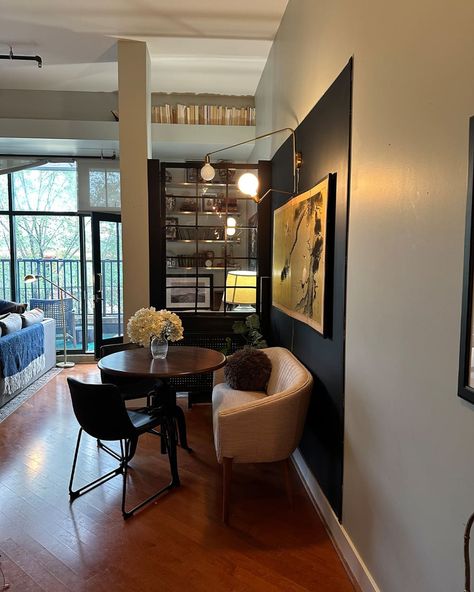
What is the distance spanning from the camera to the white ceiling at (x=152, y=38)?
332 cm

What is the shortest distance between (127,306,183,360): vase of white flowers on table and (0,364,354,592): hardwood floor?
857mm

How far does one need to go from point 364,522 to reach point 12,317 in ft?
13.8

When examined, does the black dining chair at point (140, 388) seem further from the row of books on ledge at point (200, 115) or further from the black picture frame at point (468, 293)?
the row of books on ledge at point (200, 115)

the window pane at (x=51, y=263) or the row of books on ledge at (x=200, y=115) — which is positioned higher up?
the row of books on ledge at (x=200, y=115)

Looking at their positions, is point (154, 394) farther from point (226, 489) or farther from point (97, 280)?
point (97, 280)

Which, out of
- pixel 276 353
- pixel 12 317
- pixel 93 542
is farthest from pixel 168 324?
pixel 12 317

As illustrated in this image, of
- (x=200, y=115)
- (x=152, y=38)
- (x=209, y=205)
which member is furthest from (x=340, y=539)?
(x=200, y=115)

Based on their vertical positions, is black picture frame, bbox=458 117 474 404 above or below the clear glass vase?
above

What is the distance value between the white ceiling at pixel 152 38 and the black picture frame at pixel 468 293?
9.61 feet

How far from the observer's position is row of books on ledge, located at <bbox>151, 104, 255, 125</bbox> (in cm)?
502

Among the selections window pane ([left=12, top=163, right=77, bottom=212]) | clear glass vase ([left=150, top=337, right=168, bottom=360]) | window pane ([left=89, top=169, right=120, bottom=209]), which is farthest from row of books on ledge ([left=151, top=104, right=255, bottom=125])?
clear glass vase ([left=150, top=337, right=168, bottom=360])

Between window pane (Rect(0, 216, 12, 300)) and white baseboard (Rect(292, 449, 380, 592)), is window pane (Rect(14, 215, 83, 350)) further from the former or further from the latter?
white baseboard (Rect(292, 449, 380, 592))

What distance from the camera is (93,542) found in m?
2.11

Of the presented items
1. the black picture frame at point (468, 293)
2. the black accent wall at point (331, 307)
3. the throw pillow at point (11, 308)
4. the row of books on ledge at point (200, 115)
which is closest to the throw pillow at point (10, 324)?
the throw pillow at point (11, 308)
